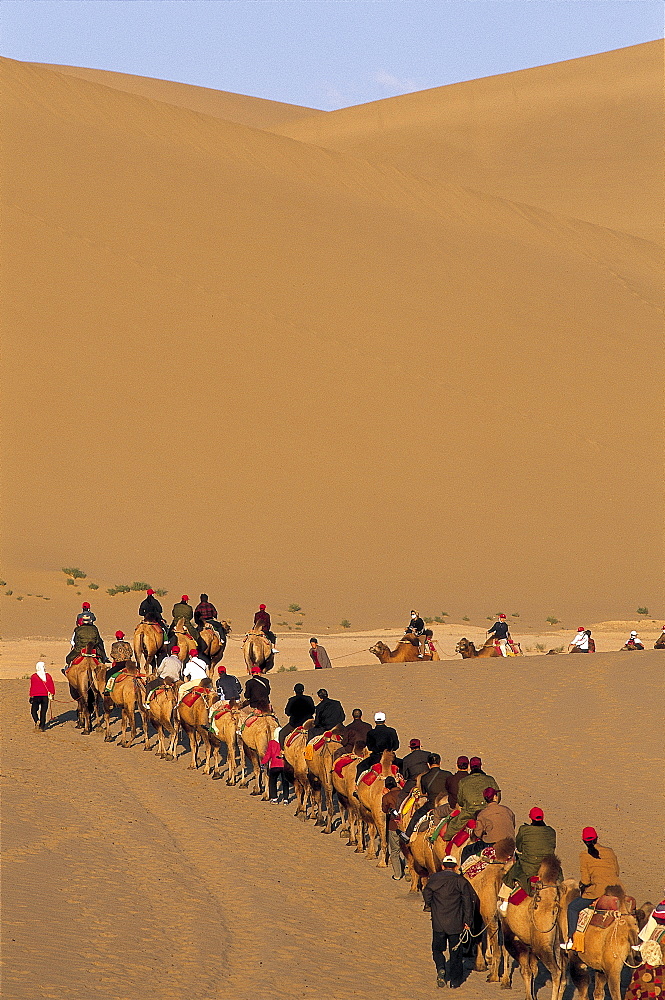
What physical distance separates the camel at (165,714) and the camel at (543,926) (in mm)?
10394

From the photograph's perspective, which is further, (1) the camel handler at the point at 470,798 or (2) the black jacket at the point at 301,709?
(2) the black jacket at the point at 301,709

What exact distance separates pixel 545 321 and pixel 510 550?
18068 mm

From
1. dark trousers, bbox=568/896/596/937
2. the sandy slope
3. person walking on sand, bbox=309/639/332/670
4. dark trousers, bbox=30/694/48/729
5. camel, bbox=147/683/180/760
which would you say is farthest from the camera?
person walking on sand, bbox=309/639/332/670

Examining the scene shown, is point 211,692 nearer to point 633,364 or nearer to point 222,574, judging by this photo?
point 222,574

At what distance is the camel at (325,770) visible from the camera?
1895cm

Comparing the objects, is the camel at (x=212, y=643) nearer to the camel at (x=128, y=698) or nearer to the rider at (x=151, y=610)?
Answer: the rider at (x=151, y=610)

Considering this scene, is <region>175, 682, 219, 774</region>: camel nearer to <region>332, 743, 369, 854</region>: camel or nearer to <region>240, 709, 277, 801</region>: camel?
<region>240, 709, 277, 801</region>: camel

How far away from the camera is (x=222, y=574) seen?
47.8 meters

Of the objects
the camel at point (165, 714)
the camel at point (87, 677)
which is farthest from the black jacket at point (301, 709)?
the camel at point (87, 677)

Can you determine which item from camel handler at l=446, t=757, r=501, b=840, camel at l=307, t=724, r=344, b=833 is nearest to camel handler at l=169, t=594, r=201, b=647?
camel at l=307, t=724, r=344, b=833

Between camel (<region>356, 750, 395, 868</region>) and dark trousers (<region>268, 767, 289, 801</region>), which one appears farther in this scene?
dark trousers (<region>268, 767, 289, 801</region>)

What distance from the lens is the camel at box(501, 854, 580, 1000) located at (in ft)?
42.0

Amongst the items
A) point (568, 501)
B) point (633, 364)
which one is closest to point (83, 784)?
point (568, 501)

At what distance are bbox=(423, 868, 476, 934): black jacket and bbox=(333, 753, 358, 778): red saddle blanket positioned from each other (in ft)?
16.2
